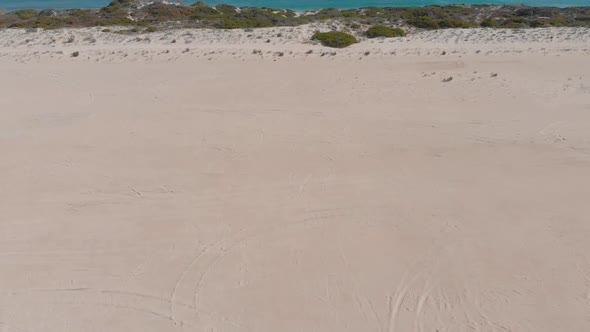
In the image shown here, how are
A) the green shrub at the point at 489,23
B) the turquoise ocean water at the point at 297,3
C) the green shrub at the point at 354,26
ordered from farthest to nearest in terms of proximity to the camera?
1. the turquoise ocean water at the point at 297,3
2. the green shrub at the point at 354,26
3. the green shrub at the point at 489,23

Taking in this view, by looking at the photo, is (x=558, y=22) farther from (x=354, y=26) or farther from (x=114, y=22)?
(x=114, y=22)

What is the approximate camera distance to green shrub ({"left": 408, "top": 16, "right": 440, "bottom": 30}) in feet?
70.5

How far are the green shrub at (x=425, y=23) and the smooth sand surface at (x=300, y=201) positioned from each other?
6986mm

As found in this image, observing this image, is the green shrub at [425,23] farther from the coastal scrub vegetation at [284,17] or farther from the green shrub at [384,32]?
the green shrub at [384,32]

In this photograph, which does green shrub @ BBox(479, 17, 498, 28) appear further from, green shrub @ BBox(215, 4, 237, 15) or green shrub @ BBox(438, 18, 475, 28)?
green shrub @ BBox(215, 4, 237, 15)

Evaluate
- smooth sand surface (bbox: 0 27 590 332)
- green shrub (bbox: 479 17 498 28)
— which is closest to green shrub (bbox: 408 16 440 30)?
green shrub (bbox: 479 17 498 28)

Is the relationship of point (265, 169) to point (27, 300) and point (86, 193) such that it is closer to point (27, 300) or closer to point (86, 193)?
point (86, 193)

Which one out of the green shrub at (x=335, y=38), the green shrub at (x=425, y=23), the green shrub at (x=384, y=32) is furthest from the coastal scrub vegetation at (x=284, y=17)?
the green shrub at (x=335, y=38)

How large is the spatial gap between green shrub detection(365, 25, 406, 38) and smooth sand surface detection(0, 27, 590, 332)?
5.29 metres

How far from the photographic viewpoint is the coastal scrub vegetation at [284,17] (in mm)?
21809

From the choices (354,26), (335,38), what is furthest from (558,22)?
(335,38)

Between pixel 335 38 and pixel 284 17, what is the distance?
25.0 feet

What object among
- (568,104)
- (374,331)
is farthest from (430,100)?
(374,331)

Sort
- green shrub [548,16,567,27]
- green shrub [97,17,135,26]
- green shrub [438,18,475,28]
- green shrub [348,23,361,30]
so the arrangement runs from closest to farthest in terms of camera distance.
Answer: green shrub [548,16,567,27], green shrub [438,18,475,28], green shrub [348,23,361,30], green shrub [97,17,135,26]
